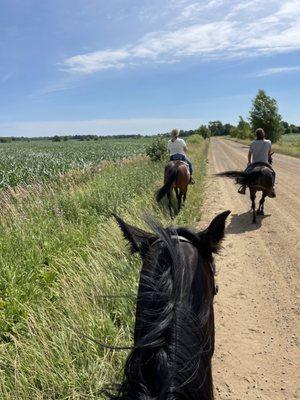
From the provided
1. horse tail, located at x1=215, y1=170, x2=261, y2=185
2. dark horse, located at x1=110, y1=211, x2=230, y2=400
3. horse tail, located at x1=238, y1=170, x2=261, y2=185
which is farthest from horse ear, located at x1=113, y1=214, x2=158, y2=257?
horse tail, located at x1=238, y1=170, x2=261, y2=185

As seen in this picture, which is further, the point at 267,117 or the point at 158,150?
the point at 267,117

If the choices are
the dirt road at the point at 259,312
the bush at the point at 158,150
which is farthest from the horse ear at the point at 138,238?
the bush at the point at 158,150

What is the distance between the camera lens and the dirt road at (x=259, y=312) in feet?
12.7

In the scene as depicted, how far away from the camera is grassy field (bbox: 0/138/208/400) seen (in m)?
3.23

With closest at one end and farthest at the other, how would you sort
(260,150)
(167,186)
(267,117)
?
(167,186), (260,150), (267,117)

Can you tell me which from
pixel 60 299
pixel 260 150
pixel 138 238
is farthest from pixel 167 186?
pixel 138 238

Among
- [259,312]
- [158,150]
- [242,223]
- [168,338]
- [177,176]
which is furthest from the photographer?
[158,150]

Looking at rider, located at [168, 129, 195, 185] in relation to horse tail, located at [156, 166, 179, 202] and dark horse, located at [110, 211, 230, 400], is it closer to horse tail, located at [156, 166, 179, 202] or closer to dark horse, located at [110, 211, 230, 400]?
horse tail, located at [156, 166, 179, 202]

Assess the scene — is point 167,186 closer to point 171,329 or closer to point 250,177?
point 250,177

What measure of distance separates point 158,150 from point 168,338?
21755mm

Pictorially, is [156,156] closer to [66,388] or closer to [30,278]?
[30,278]

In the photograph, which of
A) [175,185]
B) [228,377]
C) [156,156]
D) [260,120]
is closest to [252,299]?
[228,377]

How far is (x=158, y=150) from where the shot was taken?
23.1 metres

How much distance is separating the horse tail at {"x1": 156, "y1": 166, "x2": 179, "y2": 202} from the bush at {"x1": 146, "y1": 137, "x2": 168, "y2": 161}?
1255 cm
